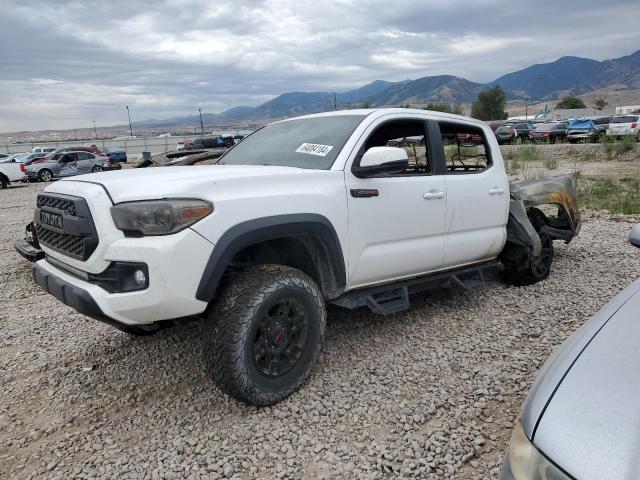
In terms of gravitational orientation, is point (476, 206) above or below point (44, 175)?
above

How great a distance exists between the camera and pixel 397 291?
3930mm

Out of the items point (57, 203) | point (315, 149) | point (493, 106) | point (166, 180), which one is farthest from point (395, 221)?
point (493, 106)

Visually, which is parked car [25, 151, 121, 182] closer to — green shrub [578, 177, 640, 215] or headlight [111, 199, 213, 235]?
green shrub [578, 177, 640, 215]

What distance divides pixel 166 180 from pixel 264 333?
41.0 inches

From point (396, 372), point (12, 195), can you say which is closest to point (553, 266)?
point (396, 372)

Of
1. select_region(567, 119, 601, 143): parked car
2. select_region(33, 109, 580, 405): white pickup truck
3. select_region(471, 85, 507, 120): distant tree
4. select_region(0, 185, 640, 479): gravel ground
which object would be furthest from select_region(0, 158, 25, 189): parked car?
select_region(471, 85, 507, 120): distant tree

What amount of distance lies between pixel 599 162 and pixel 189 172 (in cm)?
2049

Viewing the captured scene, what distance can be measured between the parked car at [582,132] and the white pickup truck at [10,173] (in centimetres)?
2927

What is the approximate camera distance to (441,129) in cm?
452

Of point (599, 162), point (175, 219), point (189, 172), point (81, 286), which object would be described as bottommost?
point (599, 162)

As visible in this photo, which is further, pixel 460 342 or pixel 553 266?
pixel 553 266

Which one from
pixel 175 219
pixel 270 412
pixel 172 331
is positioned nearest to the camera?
pixel 175 219

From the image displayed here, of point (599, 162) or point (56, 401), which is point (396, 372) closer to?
point (56, 401)

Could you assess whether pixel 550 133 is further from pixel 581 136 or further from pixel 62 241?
pixel 62 241
